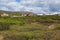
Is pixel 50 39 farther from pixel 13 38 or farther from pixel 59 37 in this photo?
pixel 13 38

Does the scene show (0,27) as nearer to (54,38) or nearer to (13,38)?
(13,38)

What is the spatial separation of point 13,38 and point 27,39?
98.2 inches

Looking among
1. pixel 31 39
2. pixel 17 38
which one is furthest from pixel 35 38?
pixel 17 38

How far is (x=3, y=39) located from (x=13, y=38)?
184 centimetres

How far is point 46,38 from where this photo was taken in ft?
100

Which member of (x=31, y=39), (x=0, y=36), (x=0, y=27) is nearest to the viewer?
(x=31, y=39)

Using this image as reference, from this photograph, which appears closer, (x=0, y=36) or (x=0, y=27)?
(x=0, y=36)


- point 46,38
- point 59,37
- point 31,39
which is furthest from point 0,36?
point 59,37

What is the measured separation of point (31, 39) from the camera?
29.6m

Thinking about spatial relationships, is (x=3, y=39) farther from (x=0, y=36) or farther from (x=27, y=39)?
(x=27, y=39)

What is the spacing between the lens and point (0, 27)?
50.1m

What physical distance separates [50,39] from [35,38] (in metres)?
2.57

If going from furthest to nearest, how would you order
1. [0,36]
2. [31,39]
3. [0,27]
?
[0,27] → [0,36] → [31,39]

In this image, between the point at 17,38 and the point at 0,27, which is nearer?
the point at 17,38
